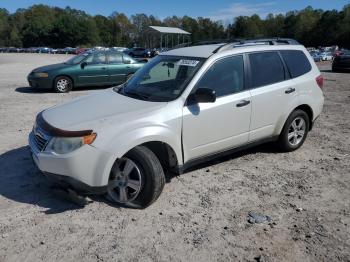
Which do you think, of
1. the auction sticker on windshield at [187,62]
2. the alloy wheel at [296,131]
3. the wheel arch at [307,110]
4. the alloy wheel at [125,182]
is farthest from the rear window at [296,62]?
the alloy wheel at [125,182]

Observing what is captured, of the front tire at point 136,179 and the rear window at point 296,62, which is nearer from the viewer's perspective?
the front tire at point 136,179

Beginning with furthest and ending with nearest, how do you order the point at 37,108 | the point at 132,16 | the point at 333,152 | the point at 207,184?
the point at 132,16 → the point at 37,108 → the point at 333,152 → the point at 207,184

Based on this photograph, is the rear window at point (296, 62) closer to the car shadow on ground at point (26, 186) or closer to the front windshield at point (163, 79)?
the front windshield at point (163, 79)

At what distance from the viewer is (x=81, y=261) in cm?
335

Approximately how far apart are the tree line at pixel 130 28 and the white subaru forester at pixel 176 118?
105965 mm

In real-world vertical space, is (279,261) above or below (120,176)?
below

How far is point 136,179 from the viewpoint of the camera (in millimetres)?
4219

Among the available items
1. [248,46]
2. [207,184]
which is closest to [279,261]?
[207,184]

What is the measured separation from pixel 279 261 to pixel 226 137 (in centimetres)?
202

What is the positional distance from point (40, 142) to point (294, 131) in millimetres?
3914

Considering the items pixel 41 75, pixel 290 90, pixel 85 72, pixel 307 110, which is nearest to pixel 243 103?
pixel 290 90

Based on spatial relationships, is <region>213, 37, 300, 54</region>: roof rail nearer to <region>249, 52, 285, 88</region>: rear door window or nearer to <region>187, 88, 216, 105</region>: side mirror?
<region>249, 52, 285, 88</region>: rear door window

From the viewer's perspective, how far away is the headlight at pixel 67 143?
3.94 metres

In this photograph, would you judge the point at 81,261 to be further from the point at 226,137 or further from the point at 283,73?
the point at 283,73
